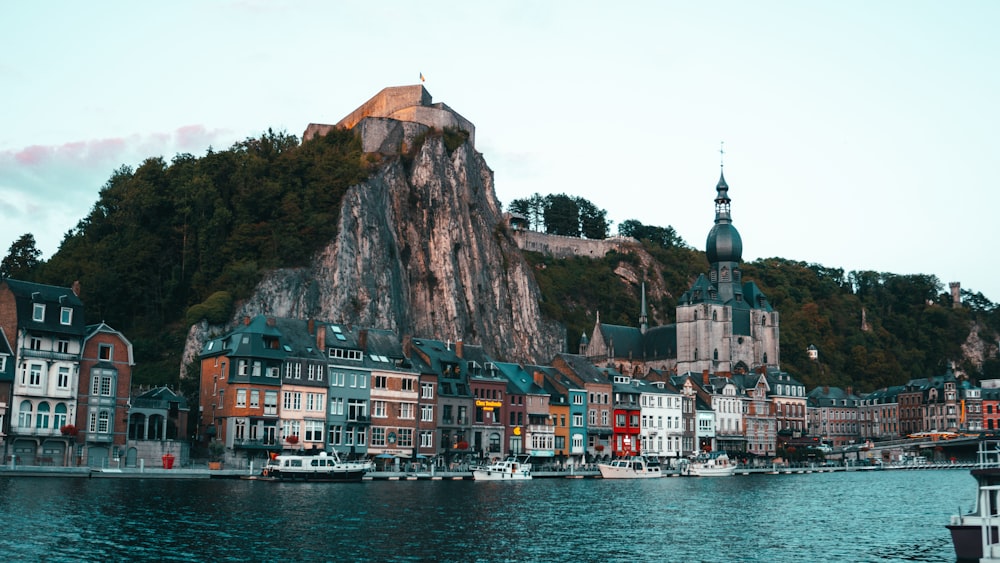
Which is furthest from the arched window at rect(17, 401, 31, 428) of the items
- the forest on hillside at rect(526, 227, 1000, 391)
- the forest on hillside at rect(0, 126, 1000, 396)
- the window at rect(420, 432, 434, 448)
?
the forest on hillside at rect(526, 227, 1000, 391)

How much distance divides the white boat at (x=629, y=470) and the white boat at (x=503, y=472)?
9998 mm

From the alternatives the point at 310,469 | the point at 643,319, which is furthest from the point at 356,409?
the point at 643,319

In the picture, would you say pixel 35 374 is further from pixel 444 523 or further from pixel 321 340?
pixel 444 523

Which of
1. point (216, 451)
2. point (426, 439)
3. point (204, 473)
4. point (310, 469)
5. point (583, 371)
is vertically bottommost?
point (204, 473)

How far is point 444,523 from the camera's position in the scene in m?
46.2

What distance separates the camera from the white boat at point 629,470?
89188mm

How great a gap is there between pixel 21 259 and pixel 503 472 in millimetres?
56290

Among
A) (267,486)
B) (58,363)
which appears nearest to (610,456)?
(267,486)

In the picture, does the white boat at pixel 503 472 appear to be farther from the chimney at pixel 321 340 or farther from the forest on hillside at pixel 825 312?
the forest on hillside at pixel 825 312

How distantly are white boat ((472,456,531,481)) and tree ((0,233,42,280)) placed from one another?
51727mm

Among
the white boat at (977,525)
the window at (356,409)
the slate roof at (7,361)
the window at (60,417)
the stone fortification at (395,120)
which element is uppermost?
the stone fortification at (395,120)

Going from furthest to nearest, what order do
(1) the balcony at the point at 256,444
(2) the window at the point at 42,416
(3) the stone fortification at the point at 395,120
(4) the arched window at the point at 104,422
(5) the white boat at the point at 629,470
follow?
(3) the stone fortification at the point at 395,120 < (5) the white boat at the point at 629,470 < (1) the balcony at the point at 256,444 < (4) the arched window at the point at 104,422 < (2) the window at the point at 42,416

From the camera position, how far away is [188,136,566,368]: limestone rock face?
9869 centimetres

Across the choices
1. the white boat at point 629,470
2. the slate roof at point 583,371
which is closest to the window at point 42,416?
the white boat at point 629,470
